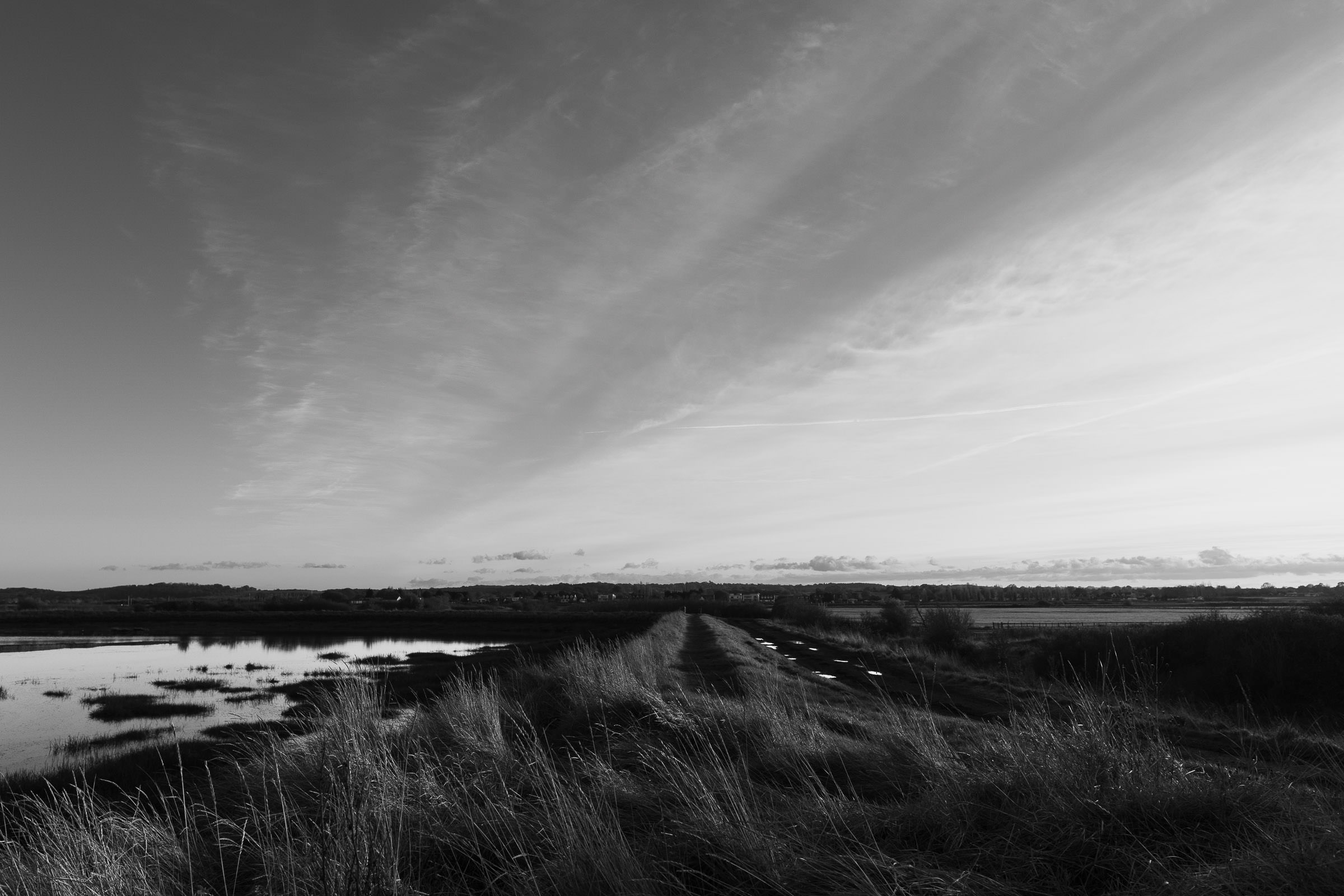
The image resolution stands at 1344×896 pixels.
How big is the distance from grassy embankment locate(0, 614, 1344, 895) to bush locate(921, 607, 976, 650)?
40665 millimetres

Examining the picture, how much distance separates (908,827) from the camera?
19.7 ft

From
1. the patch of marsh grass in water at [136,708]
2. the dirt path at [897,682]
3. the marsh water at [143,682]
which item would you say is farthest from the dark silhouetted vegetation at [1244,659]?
the patch of marsh grass in water at [136,708]

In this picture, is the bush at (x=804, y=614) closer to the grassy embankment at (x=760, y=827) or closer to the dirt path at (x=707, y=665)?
the dirt path at (x=707, y=665)

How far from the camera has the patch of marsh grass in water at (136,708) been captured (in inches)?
1018

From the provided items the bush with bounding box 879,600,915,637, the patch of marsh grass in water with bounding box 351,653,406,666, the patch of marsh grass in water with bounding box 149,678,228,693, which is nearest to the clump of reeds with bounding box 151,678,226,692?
the patch of marsh grass in water with bounding box 149,678,228,693

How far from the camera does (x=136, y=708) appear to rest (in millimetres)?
27391

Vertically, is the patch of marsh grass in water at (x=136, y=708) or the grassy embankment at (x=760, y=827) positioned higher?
the grassy embankment at (x=760, y=827)

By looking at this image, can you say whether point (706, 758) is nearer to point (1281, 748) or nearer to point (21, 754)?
point (1281, 748)

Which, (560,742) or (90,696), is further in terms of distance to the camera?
(90,696)

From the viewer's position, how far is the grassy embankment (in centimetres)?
465

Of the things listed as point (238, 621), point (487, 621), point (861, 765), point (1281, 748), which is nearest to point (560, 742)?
point (861, 765)

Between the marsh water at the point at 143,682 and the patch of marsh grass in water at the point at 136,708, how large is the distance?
0.35ft

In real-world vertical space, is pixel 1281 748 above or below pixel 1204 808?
below

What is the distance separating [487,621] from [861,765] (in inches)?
3729
